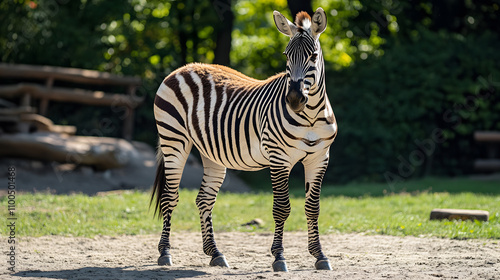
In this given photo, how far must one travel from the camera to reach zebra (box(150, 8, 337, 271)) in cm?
564

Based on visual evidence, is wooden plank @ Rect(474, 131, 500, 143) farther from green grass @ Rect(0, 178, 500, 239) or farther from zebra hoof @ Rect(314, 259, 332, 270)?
zebra hoof @ Rect(314, 259, 332, 270)

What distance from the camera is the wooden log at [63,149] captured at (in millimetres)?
12970

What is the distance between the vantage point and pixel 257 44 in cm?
2280

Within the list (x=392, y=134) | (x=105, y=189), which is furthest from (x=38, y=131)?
(x=392, y=134)

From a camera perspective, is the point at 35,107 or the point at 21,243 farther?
the point at 35,107

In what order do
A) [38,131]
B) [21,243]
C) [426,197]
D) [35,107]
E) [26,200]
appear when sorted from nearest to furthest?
[21,243], [26,200], [426,197], [38,131], [35,107]

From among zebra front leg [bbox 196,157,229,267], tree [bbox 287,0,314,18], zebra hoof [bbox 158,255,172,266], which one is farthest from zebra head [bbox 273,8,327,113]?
tree [bbox 287,0,314,18]

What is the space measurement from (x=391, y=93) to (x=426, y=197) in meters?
5.06

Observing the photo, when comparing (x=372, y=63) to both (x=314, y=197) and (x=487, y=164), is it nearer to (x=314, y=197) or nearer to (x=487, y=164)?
(x=487, y=164)

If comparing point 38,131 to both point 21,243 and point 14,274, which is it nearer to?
point 21,243

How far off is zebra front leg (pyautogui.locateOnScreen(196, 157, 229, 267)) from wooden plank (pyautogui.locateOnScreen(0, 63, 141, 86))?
890cm

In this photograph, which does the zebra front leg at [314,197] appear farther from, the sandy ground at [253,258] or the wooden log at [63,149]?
the wooden log at [63,149]

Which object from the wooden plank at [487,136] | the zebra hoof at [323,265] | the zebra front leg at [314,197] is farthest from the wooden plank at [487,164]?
the zebra hoof at [323,265]

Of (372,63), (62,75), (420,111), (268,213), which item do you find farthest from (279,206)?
(372,63)
